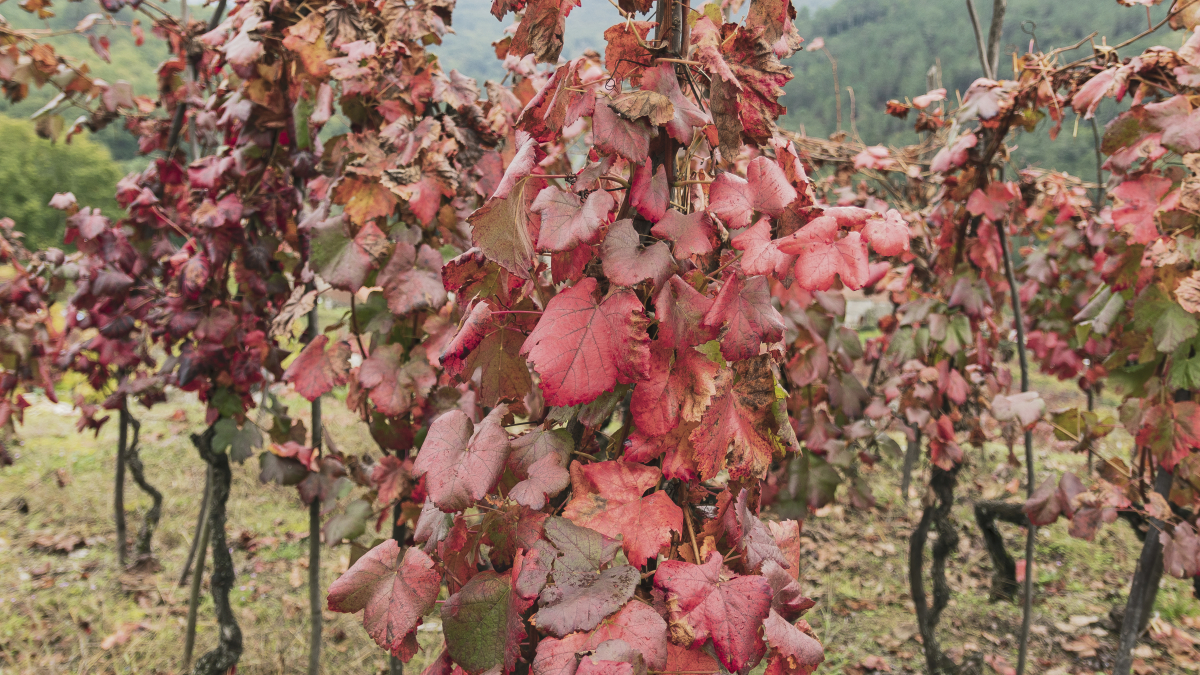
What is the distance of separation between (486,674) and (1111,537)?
4620 millimetres

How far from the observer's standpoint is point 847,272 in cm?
72

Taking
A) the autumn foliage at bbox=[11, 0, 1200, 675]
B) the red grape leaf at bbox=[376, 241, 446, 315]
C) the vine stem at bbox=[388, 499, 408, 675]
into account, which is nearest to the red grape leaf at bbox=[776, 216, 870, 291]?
the autumn foliage at bbox=[11, 0, 1200, 675]

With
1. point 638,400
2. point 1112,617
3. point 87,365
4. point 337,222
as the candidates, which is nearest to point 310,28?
point 337,222

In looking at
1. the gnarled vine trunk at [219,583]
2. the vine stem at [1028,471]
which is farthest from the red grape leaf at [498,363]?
the vine stem at [1028,471]

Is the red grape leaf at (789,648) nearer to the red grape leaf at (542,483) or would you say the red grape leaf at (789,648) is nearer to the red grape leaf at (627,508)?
the red grape leaf at (627,508)

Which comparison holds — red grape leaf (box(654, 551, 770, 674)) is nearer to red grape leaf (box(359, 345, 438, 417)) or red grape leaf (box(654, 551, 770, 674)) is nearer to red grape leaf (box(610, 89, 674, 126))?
red grape leaf (box(610, 89, 674, 126))

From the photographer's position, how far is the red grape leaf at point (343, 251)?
4.83 feet

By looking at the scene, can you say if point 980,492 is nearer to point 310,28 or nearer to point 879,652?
point 879,652

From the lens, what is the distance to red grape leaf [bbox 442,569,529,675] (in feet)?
2.53

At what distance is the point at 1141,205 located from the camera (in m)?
1.74

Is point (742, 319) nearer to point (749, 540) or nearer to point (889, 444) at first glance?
point (749, 540)

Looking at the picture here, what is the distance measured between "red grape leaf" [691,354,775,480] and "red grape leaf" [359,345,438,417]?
0.95 meters

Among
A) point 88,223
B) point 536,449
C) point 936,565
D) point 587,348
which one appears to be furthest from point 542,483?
point 88,223

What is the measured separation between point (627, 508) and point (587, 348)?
0.19 meters
